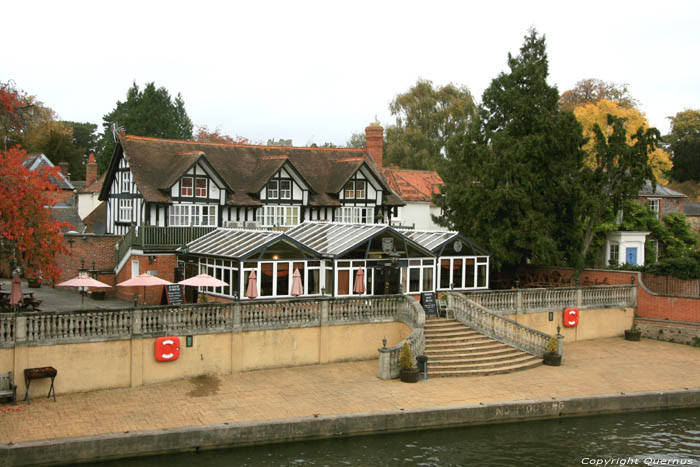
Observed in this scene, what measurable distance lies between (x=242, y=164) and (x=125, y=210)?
19.6ft

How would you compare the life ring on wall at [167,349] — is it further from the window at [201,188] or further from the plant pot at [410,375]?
the window at [201,188]

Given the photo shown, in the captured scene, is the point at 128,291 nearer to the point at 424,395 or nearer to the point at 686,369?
the point at 424,395

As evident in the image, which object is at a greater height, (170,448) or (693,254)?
(693,254)

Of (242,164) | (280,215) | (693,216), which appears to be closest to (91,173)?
(242,164)

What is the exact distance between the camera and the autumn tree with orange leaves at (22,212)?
16406 mm

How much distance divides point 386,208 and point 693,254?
15629 mm

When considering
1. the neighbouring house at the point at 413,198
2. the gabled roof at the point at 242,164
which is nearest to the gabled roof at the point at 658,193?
the neighbouring house at the point at 413,198

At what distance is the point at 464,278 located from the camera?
92.4ft

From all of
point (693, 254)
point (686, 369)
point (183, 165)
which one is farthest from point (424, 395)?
point (693, 254)

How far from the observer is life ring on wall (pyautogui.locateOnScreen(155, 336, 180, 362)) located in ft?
60.8

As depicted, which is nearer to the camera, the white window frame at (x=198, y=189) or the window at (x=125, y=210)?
the white window frame at (x=198, y=189)

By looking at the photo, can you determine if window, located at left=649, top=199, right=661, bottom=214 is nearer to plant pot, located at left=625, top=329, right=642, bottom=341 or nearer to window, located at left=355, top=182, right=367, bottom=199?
plant pot, located at left=625, top=329, right=642, bottom=341

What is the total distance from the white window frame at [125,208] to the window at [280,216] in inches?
242

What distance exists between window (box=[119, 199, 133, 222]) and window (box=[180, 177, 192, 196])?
8.61 feet
